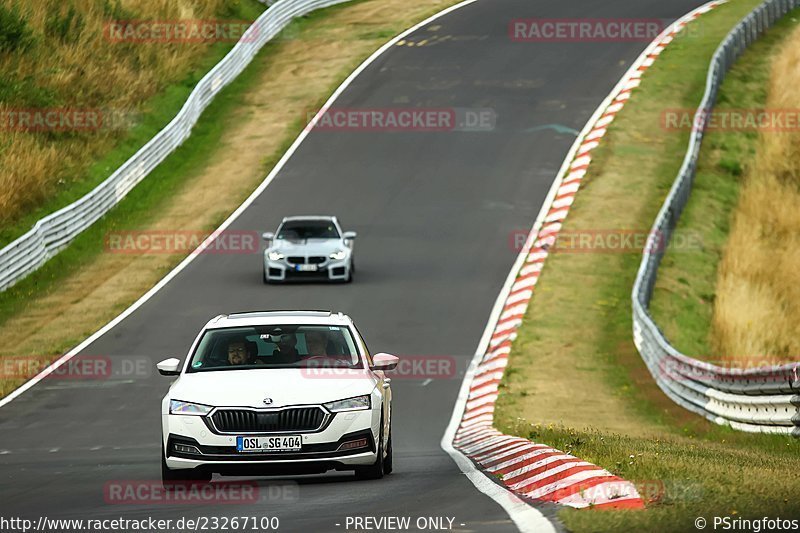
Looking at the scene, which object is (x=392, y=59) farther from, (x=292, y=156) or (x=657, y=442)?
(x=657, y=442)

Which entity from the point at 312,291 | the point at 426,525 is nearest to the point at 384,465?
the point at 426,525

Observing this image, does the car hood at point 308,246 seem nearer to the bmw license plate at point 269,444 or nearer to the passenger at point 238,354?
the passenger at point 238,354

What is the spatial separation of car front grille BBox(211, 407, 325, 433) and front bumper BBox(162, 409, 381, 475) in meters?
0.07

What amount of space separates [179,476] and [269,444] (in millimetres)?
892

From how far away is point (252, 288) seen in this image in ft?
93.9

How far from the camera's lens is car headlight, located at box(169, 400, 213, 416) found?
11.8 meters

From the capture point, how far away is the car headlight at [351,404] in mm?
11867

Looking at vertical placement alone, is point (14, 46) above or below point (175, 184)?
above

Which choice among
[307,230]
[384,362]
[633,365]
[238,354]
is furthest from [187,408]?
[307,230]

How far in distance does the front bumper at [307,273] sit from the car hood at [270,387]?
1637 centimetres

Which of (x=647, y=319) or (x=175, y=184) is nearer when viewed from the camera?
(x=647, y=319)

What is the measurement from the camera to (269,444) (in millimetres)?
11695

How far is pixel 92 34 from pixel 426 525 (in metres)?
37.7

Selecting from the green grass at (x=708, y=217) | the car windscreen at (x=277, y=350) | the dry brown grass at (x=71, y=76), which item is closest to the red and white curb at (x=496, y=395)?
the car windscreen at (x=277, y=350)
